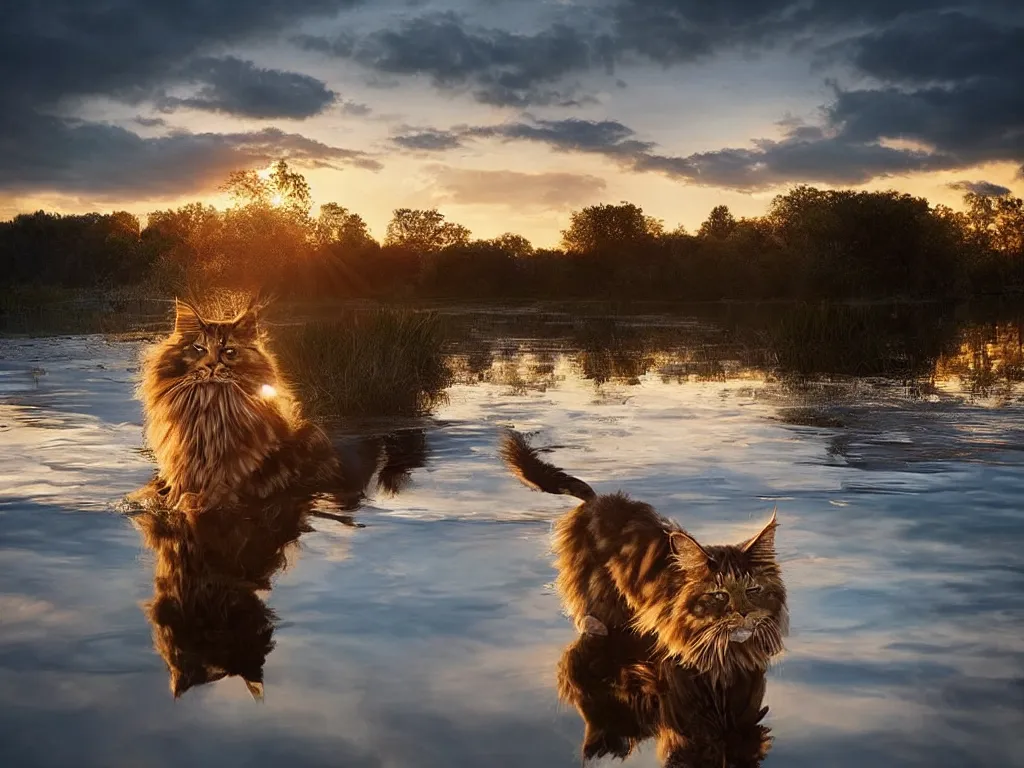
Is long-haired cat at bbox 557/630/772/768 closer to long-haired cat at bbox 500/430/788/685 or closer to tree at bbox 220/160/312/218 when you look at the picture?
long-haired cat at bbox 500/430/788/685

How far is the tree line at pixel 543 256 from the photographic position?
2149 inches

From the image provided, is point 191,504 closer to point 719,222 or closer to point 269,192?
point 269,192

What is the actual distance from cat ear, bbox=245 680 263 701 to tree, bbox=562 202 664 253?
9209cm

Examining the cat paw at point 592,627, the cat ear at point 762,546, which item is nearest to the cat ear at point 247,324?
the cat paw at point 592,627

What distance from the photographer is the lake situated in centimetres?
451

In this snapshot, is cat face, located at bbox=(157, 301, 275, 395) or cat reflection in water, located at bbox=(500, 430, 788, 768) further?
cat face, located at bbox=(157, 301, 275, 395)

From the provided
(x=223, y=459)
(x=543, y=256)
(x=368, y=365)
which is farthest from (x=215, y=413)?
(x=543, y=256)

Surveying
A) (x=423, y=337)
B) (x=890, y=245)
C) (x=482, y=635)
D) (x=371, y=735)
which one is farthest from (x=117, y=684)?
(x=890, y=245)

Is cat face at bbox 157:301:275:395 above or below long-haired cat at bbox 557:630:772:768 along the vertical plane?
above

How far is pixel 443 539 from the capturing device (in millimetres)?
8125

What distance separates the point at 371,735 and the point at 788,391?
15.3m

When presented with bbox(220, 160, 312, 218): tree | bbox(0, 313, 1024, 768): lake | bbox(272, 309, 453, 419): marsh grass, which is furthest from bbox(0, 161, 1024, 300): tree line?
bbox(0, 313, 1024, 768): lake

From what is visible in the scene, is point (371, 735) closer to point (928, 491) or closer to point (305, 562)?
point (305, 562)

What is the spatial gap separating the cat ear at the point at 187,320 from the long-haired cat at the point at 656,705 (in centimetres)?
408
